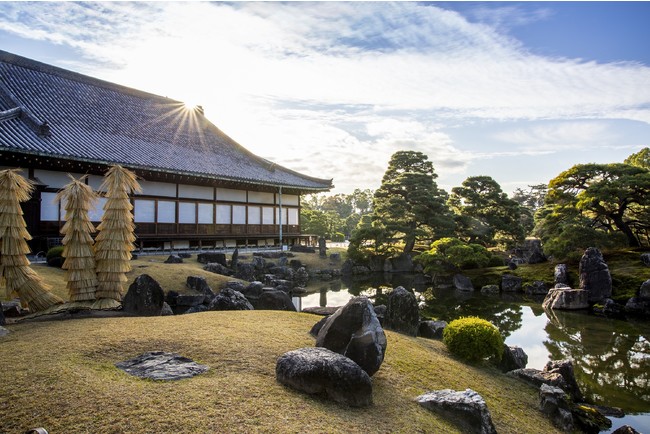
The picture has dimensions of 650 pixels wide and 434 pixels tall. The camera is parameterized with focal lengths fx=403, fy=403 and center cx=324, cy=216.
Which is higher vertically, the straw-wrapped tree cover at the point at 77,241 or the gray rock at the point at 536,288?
the straw-wrapped tree cover at the point at 77,241

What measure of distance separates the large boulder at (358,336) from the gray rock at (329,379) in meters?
0.82

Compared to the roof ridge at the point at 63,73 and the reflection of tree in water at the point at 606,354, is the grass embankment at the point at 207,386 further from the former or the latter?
the roof ridge at the point at 63,73

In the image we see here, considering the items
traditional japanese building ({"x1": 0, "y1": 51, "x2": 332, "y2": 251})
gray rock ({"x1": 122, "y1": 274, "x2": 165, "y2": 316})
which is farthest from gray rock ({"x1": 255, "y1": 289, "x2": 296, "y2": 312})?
traditional japanese building ({"x1": 0, "y1": 51, "x2": 332, "y2": 251})

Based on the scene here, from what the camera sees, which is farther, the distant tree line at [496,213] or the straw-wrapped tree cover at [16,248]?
the distant tree line at [496,213]

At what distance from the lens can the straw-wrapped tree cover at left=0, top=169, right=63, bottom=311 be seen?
966 centimetres

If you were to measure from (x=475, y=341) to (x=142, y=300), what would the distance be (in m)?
8.55

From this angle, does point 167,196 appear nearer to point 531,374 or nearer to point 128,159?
point 128,159

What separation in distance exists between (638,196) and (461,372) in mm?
20367

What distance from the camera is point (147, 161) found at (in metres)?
23.9

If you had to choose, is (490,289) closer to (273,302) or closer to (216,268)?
(216,268)

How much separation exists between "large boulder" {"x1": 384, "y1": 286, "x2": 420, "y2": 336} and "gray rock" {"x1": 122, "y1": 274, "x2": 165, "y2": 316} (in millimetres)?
6357

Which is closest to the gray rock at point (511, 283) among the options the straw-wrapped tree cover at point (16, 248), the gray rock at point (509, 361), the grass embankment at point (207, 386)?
the gray rock at point (509, 361)

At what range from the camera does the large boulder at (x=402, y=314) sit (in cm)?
1069

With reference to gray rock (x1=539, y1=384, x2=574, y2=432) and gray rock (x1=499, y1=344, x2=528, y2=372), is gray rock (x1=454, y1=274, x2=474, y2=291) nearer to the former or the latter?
gray rock (x1=499, y1=344, x2=528, y2=372)
